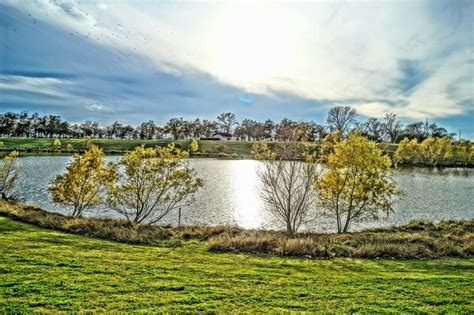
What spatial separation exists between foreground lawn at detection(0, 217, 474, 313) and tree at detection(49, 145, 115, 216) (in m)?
12.2

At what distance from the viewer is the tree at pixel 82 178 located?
2419 cm

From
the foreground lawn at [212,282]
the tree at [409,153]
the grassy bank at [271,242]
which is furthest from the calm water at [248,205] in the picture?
the tree at [409,153]

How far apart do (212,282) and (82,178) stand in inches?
774

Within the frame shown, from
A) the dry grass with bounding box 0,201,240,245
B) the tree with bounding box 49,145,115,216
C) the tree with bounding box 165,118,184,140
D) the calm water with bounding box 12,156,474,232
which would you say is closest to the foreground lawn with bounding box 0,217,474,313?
the dry grass with bounding box 0,201,240,245

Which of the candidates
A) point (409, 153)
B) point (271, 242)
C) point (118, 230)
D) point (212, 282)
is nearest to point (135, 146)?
point (409, 153)

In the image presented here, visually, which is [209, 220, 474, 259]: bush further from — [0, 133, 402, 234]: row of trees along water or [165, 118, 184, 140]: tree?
[165, 118, 184, 140]: tree

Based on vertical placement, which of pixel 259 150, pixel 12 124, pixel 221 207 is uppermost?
pixel 12 124

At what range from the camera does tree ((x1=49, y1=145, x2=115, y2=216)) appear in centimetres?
2419

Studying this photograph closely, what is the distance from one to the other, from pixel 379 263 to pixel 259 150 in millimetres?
12077

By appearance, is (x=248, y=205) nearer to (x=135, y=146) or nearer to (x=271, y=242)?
(x=271, y=242)

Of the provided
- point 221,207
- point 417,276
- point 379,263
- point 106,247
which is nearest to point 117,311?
point 106,247

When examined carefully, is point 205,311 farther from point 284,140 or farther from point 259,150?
point 259,150

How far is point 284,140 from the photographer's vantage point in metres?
20.7

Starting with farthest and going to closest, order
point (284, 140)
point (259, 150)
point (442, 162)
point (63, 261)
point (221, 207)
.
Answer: point (442, 162) < point (221, 207) < point (259, 150) < point (284, 140) < point (63, 261)
